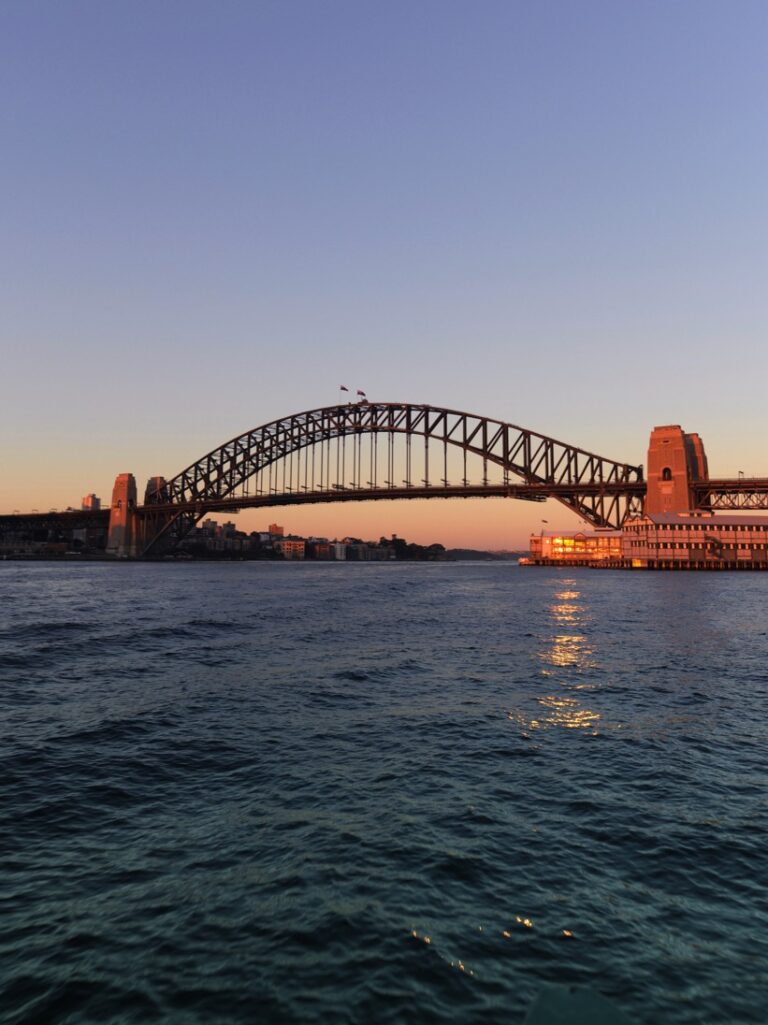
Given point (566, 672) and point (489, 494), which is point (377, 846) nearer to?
point (566, 672)

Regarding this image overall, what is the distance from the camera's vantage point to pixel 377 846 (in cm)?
802

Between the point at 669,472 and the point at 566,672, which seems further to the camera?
the point at 669,472

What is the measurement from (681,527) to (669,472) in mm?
10008

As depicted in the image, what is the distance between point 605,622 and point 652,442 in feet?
273

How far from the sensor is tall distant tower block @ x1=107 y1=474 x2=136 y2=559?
462ft

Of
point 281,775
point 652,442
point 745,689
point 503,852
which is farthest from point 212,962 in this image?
point 652,442

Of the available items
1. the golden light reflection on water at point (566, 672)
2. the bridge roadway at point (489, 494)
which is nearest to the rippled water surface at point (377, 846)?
the golden light reflection on water at point (566, 672)

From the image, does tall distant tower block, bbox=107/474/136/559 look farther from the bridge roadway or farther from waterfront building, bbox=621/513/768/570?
waterfront building, bbox=621/513/768/570

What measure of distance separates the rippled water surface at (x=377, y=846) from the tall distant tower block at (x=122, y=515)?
130 m

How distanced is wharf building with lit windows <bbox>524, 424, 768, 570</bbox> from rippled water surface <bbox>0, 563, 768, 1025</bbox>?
309 ft

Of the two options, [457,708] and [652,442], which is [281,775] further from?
[652,442]

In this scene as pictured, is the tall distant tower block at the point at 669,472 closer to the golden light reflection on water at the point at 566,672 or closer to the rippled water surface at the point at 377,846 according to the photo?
the golden light reflection on water at the point at 566,672

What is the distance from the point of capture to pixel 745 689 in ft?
59.8

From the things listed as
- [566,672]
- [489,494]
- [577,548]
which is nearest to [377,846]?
[566,672]
